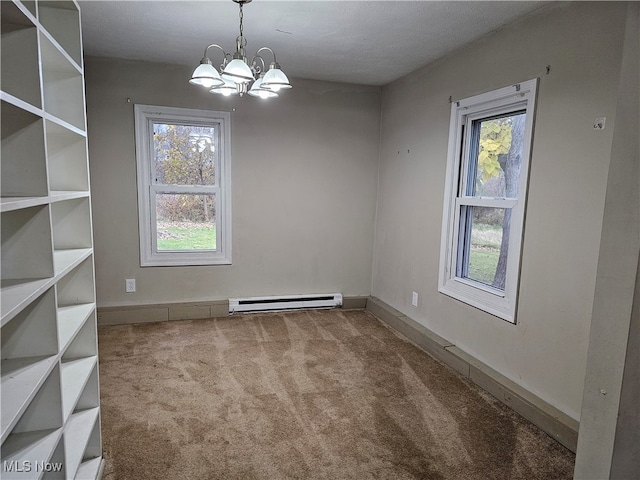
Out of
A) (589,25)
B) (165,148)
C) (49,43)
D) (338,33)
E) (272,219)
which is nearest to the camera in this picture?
(49,43)

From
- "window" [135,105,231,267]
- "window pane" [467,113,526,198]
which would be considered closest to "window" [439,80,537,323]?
"window pane" [467,113,526,198]

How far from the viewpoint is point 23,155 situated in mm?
1195

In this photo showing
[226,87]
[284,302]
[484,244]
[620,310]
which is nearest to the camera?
[620,310]

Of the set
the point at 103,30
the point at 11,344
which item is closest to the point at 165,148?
Result: the point at 103,30

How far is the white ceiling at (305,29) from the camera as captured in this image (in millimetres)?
2426

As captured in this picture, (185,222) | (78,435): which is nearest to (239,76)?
(78,435)

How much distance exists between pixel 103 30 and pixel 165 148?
115 cm

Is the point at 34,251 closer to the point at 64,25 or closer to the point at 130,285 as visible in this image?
the point at 64,25

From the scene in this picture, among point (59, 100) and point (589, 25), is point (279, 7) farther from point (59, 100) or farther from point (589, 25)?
point (589, 25)

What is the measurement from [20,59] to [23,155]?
0.27 m

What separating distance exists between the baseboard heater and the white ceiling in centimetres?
227

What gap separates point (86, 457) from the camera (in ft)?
6.14

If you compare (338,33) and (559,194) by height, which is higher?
(338,33)

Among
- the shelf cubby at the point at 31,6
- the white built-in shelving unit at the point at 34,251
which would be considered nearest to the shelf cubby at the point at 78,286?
the white built-in shelving unit at the point at 34,251
